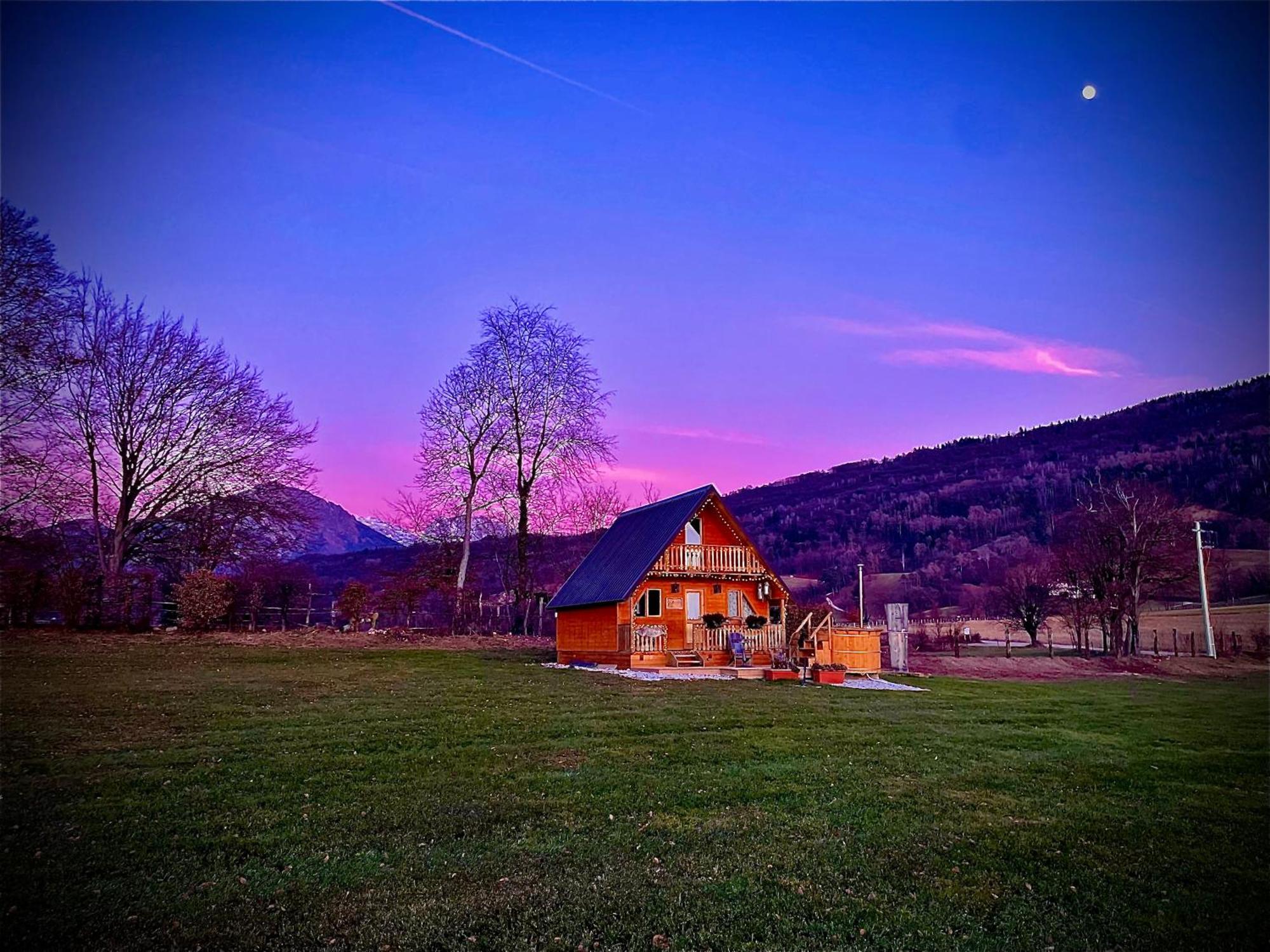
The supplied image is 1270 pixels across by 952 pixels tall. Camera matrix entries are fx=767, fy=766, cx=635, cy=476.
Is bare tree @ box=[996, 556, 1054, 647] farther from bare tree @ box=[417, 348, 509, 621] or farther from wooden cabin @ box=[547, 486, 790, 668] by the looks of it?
bare tree @ box=[417, 348, 509, 621]

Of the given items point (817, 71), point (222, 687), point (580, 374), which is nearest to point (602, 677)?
point (222, 687)

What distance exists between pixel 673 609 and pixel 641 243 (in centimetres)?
1535

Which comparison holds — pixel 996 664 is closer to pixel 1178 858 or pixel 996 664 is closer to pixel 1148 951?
pixel 1178 858

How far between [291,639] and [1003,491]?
417 feet

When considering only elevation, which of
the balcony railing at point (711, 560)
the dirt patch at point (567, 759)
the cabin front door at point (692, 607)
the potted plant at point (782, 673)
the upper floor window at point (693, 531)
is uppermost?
the upper floor window at point (693, 531)

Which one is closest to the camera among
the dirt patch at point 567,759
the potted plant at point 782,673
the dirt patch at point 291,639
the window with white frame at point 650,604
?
the dirt patch at point 567,759

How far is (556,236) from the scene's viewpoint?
33.2 meters

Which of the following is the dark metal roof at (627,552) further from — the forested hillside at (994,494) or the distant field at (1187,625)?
the forested hillside at (994,494)

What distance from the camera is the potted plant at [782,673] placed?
27.2 metres

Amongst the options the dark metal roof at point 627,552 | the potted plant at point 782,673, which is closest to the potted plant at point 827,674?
the potted plant at point 782,673

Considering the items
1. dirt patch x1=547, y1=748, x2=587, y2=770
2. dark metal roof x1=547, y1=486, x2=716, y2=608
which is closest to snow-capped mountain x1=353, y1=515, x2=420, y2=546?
dark metal roof x1=547, y1=486, x2=716, y2=608

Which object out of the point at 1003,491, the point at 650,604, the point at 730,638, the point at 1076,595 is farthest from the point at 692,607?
the point at 1003,491

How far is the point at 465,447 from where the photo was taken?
145ft

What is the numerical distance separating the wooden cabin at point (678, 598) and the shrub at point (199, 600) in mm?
14035
